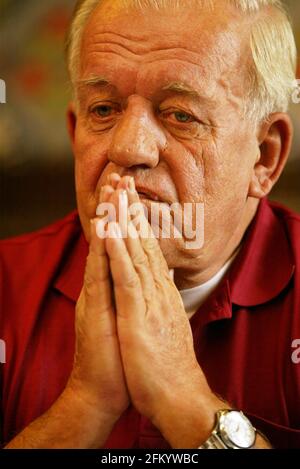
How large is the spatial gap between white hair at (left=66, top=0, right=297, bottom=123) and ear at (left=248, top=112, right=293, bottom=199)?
1.2 inches

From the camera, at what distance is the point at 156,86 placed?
124 cm

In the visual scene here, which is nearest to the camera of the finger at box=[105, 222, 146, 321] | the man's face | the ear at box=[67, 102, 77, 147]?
the finger at box=[105, 222, 146, 321]

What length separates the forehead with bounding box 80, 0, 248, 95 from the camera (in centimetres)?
123

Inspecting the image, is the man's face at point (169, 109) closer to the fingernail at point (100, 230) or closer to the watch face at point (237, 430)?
the fingernail at point (100, 230)

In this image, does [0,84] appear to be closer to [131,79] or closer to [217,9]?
[131,79]

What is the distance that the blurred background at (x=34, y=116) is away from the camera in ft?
4.75

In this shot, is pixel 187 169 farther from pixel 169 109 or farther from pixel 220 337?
pixel 220 337

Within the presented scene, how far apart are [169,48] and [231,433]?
0.68m

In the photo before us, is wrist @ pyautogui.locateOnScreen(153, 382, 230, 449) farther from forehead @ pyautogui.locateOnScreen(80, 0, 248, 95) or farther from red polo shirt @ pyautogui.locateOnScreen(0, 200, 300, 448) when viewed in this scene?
forehead @ pyautogui.locateOnScreen(80, 0, 248, 95)

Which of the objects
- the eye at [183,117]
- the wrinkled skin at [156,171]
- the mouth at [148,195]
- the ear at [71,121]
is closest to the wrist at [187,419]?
the wrinkled skin at [156,171]

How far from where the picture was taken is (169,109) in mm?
1263

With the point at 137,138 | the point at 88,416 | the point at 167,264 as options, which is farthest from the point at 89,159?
the point at 88,416

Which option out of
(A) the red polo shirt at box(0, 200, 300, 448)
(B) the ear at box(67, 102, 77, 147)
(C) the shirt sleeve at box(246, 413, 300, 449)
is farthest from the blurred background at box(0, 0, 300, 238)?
(C) the shirt sleeve at box(246, 413, 300, 449)

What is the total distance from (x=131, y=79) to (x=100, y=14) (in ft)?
0.57
